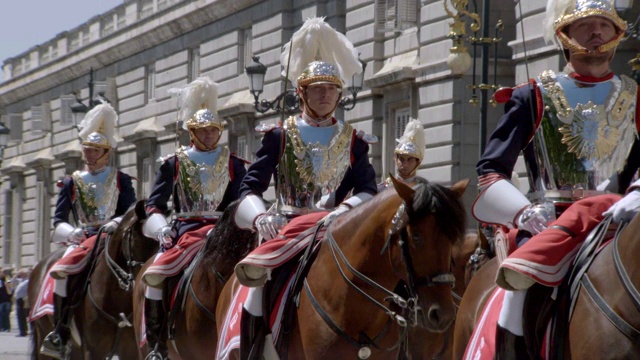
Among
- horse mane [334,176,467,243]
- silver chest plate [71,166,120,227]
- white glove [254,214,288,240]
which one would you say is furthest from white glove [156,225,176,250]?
horse mane [334,176,467,243]

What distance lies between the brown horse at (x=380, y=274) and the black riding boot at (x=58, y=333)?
6121mm

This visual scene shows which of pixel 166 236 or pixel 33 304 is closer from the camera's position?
pixel 166 236

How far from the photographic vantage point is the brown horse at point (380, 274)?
734cm

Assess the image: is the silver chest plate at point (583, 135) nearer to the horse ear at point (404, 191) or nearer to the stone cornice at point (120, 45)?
the horse ear at point (404, 191)

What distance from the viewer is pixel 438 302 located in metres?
7.24

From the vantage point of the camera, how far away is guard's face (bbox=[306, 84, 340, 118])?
31.1 ft

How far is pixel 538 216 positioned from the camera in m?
6.81

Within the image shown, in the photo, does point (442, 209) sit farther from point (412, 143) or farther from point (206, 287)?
point (412, 143)

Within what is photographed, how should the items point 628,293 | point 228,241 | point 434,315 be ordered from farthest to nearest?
point 228,241 → point 434,315 → point 628,293

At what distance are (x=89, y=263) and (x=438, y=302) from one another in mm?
7745

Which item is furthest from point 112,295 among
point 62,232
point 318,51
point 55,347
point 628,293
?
point 628,293

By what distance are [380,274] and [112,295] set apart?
6423mm

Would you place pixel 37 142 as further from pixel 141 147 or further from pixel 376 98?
pixel 376 98

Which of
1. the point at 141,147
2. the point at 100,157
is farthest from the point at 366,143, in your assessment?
the point at 141,147
